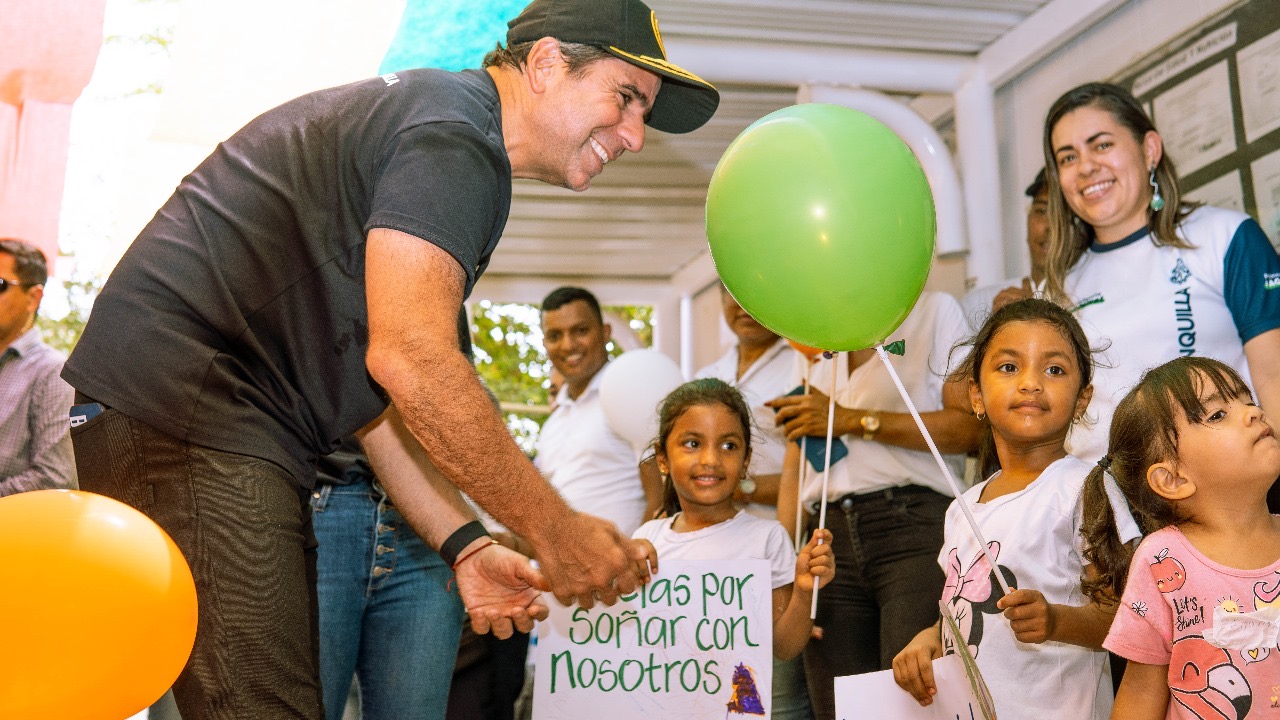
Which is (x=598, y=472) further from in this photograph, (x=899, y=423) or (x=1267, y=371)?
(x=1267, y=371)

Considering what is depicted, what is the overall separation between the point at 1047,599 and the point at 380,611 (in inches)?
56.5

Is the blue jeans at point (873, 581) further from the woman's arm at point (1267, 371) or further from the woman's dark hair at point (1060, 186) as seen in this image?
the woman's arm at point (1267, 371)

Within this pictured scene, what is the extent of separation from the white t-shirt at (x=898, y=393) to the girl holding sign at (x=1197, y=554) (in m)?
1.01

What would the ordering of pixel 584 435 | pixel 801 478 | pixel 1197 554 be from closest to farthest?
pixel 1197 554, pixel 801 478, pixel 584 435

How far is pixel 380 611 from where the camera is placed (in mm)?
2549

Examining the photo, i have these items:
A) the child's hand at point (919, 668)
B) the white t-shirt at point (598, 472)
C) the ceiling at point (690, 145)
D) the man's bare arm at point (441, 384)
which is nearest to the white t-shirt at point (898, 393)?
the child's hand at point (919, 668)

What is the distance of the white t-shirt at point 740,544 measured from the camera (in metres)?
3.08

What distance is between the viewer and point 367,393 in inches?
74.0

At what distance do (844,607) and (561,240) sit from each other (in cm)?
498

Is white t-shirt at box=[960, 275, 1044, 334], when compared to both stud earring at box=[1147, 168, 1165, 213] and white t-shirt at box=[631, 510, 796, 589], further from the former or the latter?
white t-shirt at box=[631, 510, 796, 589]

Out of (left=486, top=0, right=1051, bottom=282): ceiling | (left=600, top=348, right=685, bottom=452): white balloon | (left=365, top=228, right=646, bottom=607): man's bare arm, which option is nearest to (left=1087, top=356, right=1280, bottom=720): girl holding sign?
(left=365, top=228, right=646, bottom=607): man's bare arm

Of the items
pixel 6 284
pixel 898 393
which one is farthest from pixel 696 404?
pixel 6 284

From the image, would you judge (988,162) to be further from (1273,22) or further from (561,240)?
(561,240)

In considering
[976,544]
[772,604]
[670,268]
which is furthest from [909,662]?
[670,268]
